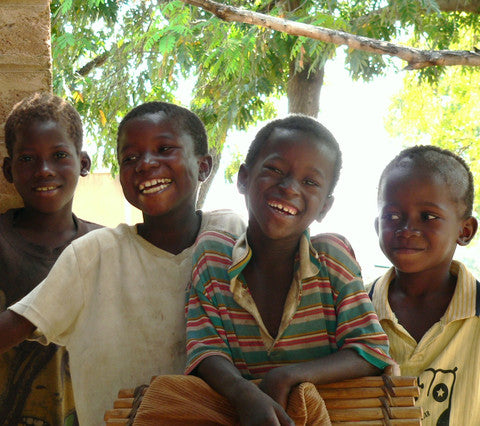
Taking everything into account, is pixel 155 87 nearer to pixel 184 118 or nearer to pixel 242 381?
pixel 184 118

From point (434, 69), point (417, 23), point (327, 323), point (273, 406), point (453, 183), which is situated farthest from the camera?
point (434, 69)

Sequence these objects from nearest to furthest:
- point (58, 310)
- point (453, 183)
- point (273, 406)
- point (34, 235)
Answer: point (273, 406)
point (58, 310)
point (453, 183)
point (34, 235)

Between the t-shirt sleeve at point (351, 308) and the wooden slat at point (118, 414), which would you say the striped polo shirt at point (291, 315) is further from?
the wooden slat at point (118, 414)

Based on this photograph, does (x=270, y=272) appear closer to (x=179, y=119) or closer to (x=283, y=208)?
(x=283, y=208)

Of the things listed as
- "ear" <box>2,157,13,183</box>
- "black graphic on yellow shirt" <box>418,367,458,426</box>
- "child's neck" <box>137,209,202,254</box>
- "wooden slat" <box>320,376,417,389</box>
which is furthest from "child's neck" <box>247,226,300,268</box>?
"ear" <box>2,157,13,183</box>

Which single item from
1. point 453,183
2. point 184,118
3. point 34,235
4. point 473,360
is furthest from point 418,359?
point 34,235

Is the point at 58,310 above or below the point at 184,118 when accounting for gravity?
below

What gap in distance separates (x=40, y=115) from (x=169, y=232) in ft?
2.45

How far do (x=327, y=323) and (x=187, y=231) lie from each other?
63 centimetres

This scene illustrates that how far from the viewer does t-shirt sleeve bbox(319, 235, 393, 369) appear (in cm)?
177

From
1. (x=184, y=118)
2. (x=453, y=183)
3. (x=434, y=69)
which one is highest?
(x=434, y=69)

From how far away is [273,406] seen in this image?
5.04ft

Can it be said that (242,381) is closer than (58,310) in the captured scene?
Yes

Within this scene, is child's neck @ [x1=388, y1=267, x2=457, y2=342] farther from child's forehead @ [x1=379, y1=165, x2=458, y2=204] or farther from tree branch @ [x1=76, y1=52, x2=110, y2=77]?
tree branch @ [x1=76, y1=52, x2=110, y2=77]
